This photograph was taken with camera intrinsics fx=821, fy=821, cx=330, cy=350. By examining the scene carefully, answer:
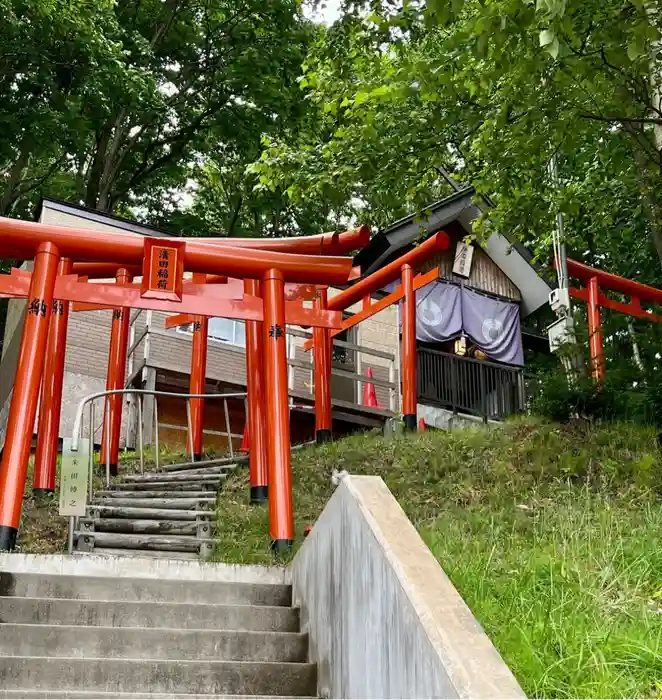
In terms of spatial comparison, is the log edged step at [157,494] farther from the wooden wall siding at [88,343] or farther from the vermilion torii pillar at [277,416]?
the wooden wall siding at [88,343]

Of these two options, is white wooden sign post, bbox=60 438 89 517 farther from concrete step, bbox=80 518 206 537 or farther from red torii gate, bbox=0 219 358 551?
concrete step, bbox=80 518 206 537

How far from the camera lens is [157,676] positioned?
4594 millimetres

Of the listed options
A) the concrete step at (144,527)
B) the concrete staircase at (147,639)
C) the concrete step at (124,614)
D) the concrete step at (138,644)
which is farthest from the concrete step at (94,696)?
the concrete step at (144,527)

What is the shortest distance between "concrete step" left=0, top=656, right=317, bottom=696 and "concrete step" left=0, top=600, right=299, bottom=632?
70cm

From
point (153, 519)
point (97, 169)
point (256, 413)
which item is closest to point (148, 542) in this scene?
point (153, 519)

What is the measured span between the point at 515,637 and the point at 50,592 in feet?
11.2

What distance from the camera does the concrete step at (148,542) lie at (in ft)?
26.8

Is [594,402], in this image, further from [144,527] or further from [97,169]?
[97,169]

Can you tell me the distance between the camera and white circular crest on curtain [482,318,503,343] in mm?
17047

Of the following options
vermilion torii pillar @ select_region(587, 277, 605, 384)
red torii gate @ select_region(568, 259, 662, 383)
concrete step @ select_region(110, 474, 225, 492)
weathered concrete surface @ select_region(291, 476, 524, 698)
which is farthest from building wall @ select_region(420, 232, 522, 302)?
weathered concrete surface @ select_region(291, 476, 524, 698)

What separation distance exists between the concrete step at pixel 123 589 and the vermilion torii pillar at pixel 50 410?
15.6 feet

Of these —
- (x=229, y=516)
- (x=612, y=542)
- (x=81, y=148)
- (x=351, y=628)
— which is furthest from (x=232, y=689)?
(x=81, y=148)

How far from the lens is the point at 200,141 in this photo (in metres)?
20.6

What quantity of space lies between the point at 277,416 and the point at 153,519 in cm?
179
